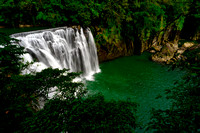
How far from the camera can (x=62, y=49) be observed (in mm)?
9477

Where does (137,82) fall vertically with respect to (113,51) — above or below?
below

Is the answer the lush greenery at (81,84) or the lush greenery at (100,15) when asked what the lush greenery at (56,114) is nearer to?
the lush greenery at (81,84)

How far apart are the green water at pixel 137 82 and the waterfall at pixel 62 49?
5.31ft

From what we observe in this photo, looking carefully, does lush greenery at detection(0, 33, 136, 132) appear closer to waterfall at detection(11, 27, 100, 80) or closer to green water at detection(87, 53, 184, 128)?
waterfall at detection(11, 27, 100, 80)

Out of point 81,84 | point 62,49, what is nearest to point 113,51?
point 62,49

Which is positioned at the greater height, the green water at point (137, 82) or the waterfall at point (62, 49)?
the waterfall at point (62, 49)

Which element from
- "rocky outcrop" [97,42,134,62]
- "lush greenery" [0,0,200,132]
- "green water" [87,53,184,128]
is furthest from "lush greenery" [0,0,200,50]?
"green water" [87,53,184,128]

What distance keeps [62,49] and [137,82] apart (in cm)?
670

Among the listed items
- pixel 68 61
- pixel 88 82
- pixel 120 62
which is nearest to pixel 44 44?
pixel 68 61

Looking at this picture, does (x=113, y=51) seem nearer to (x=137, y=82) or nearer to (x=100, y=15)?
(x=100, y=15)

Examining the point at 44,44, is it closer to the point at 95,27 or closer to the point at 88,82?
the point at 88,82

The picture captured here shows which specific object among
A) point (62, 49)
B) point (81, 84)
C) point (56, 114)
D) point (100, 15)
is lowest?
point (56, 114)

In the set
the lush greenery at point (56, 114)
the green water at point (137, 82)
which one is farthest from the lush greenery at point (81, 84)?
the green water at point (137, 82)

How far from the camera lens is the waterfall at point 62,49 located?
747 cm
